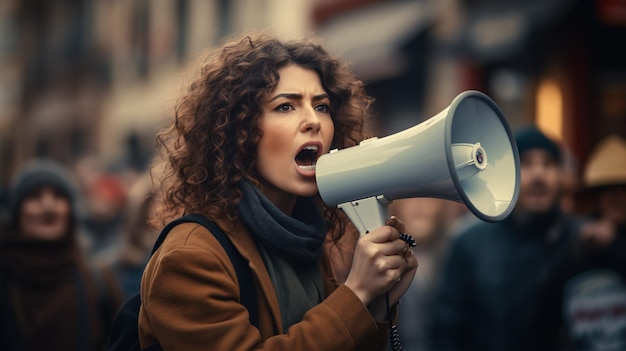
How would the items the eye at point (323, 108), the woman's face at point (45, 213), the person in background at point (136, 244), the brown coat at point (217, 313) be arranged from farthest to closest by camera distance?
the person in background at point (136, 244) → the woman's face at point (45, 213) → the eye at point (323, 108) → the brown coat at point (217, 313)

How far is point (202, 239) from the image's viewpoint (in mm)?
2395

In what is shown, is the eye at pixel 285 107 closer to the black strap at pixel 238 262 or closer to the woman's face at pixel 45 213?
the black strap at pixel 238 262

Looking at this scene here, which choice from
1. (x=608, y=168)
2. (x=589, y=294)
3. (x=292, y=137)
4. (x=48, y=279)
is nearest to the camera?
(x=292, y=137)

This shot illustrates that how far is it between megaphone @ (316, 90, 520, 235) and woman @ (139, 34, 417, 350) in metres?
0.08

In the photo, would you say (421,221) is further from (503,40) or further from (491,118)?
(491,118)

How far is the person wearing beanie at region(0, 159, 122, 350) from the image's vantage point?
16.5ft

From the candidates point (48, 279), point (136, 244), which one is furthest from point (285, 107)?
point (136, 244)

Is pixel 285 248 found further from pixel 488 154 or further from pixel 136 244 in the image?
pixel 136 244

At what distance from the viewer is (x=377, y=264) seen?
232 cm

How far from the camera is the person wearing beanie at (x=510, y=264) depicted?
4.59 metres

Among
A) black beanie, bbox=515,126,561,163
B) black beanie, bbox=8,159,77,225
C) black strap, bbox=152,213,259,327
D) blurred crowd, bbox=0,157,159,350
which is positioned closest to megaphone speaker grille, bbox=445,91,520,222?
black strap, bbox=152,213,259,327

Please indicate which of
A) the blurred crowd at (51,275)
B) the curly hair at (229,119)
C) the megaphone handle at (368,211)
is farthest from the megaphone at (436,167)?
the blurred crowd at (51,275)

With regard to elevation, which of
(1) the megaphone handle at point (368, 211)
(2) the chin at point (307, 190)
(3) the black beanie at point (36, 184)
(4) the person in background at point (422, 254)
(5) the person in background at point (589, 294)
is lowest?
(4) the person in background at point (422, 254)

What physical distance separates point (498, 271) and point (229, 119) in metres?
2.40
